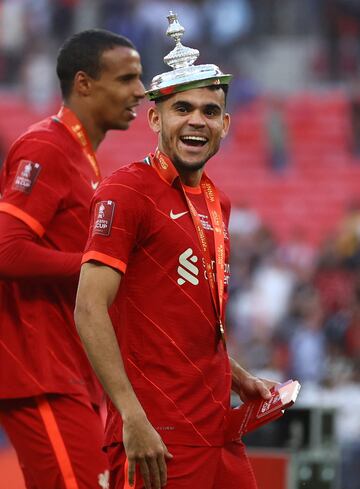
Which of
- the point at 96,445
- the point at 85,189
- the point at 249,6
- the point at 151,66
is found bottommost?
the point at 96,445

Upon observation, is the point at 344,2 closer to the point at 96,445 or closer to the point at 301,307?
the point at 301,307

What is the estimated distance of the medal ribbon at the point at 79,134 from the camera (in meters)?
5.49

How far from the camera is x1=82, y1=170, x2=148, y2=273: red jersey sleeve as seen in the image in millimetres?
4227

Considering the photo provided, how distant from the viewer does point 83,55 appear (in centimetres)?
577

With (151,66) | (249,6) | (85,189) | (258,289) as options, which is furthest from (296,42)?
(85,189)

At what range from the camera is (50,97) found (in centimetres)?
1988

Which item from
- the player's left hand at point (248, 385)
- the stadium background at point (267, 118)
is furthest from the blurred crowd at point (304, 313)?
the player's left hand at point (248, 385)

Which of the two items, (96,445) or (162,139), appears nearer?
(162,139)

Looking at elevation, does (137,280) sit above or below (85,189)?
below

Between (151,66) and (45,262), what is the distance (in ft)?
43.4

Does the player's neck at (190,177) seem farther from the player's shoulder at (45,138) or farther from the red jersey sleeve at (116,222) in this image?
the player's shoulder at (45,138)

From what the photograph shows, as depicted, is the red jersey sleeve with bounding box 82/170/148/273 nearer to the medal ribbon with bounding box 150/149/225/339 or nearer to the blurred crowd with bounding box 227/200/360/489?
the medal ribbon with bounding box 150/149/225/339

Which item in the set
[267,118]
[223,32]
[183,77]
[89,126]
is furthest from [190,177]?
[223,32]

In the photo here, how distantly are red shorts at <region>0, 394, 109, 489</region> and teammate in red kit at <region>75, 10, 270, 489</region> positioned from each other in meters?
0.82
